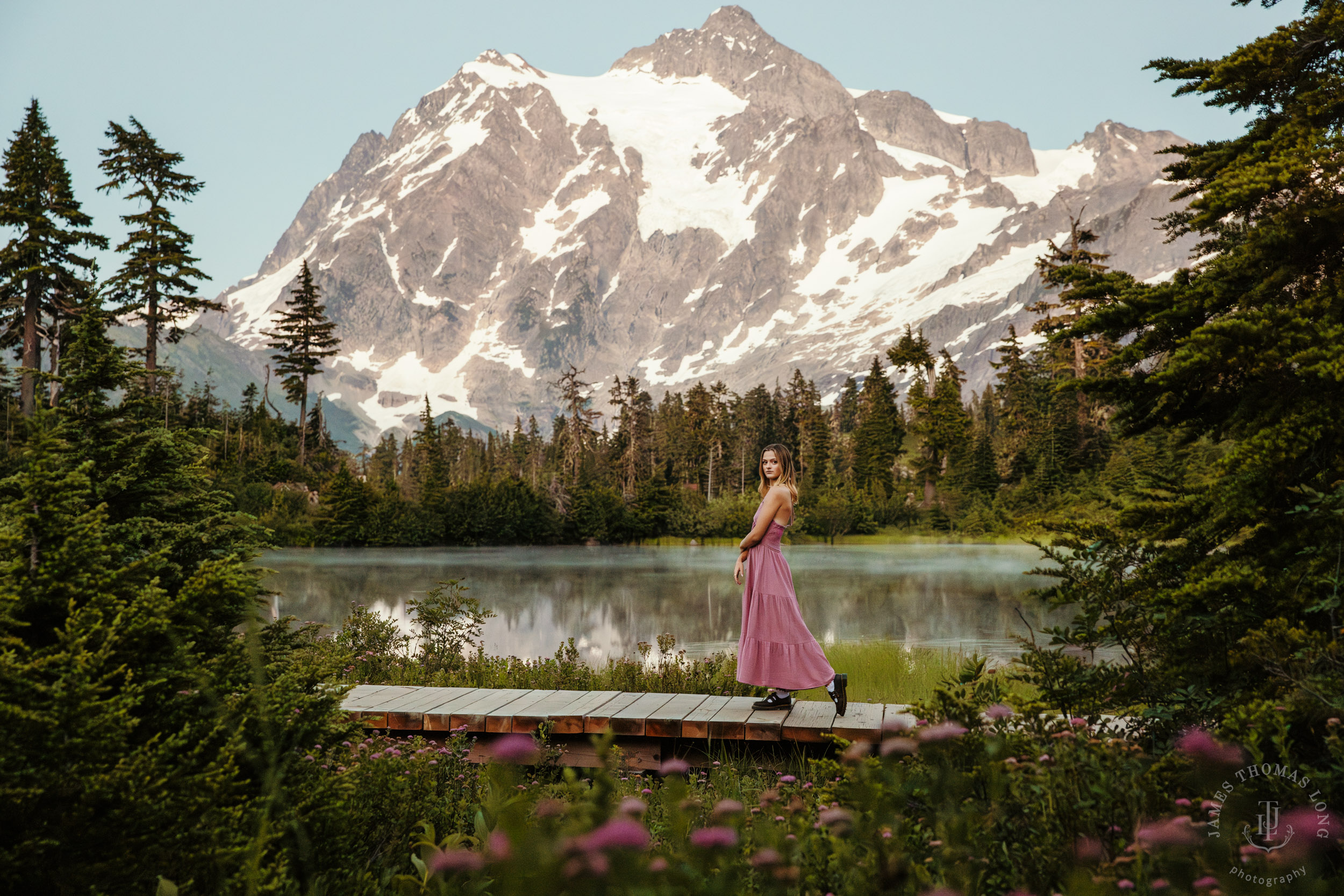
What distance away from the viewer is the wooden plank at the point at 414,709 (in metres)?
4.73

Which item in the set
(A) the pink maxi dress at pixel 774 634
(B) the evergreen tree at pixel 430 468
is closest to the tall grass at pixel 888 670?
(A) the pink maxi dress at pixel 774 634

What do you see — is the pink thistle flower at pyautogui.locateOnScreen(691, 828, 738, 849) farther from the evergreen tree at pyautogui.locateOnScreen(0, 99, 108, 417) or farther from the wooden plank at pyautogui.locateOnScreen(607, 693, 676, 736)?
the evergreen tree at pyautogui.locateOnScreen(0, 99, 108, 417)

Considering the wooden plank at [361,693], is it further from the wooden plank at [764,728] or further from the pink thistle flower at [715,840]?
the pink thistle flower at [715,840]

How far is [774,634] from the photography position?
5117mm

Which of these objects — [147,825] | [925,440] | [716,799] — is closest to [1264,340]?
[716,799]

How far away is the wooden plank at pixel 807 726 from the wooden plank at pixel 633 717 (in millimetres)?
781

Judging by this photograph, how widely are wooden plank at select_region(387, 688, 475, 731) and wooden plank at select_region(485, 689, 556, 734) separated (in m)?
0.41

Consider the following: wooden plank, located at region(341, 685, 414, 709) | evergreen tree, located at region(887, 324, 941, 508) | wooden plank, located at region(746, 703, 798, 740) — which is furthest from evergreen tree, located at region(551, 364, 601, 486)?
wooden plank, located at region(746, 703, 798, 740)

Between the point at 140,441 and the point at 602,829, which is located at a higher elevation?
the point at 140,441

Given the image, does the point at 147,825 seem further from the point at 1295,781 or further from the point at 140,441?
the point at 1295,781

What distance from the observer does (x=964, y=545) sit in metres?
36.7

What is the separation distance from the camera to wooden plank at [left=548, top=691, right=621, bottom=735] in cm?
452

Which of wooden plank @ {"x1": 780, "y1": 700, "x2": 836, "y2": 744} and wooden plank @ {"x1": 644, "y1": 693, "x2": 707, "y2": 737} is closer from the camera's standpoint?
wooden plank @ {"x1": 780, "y1": 700, "x2": 836, "y2": 744}

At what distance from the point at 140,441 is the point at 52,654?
1361 mm
